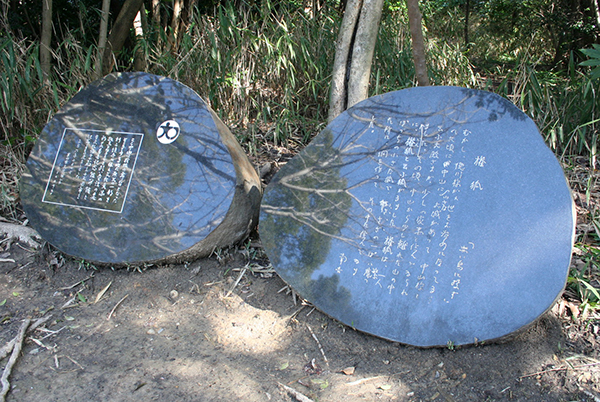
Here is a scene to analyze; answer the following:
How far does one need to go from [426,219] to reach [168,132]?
57.6 inches

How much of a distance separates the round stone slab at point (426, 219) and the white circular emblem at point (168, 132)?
633 millimetres

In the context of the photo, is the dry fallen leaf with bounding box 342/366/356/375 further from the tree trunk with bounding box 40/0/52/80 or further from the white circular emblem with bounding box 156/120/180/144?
the tree trunk with bounding box 40/0/52/80

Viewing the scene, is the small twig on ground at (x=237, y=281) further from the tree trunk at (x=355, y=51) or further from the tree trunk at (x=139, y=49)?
the tree trunk at (x=139, y=49)

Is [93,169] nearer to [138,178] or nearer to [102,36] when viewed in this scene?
[138,178]

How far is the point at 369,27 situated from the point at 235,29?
1.18 metres

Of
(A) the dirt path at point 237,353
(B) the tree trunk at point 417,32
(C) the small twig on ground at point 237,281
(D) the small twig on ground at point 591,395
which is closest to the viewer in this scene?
(D) the small twig on ground at point 591,395

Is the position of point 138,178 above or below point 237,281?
above

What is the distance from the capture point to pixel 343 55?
3035 millimetres

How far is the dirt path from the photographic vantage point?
170 cm

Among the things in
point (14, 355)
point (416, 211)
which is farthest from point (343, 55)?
point (14, 355)

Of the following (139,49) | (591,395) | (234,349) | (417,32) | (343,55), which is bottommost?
(234,349)

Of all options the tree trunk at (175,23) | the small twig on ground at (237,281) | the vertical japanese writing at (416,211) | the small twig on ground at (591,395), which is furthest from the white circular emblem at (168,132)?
the small twig on ground at (591,395)

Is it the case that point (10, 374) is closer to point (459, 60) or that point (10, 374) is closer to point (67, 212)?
point (67, 212)

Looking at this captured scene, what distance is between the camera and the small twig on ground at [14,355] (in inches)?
68.6
